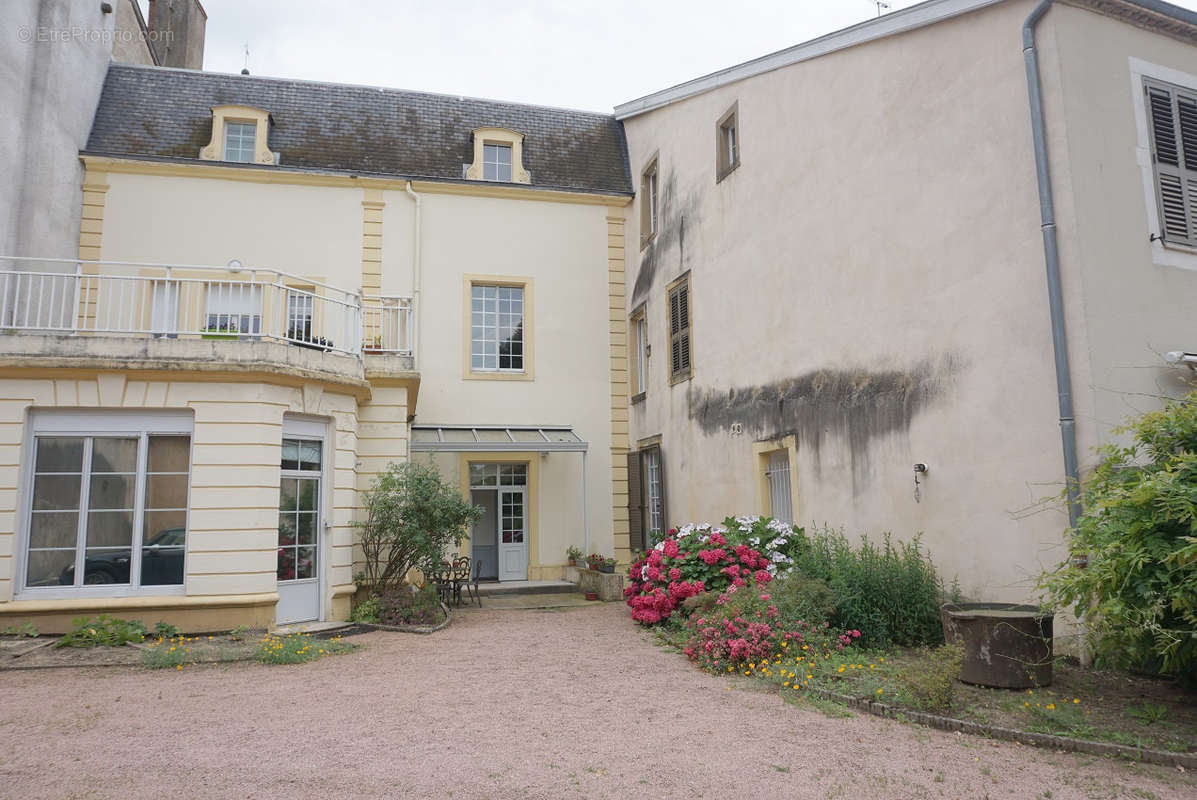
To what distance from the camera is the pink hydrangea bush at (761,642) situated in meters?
6.48

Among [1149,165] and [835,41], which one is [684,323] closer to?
[835,41]

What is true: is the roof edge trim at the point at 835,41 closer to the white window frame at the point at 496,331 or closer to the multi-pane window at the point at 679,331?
the multi-pane window at the point at 679,331

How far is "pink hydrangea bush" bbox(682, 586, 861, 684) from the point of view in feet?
21.2

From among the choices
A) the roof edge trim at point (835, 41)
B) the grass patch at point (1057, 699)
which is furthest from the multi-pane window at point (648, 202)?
the grass patch at point (1057, 699)

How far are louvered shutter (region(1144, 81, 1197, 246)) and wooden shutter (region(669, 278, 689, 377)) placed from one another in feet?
20.6

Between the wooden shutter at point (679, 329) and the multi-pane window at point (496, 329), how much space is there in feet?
8.94

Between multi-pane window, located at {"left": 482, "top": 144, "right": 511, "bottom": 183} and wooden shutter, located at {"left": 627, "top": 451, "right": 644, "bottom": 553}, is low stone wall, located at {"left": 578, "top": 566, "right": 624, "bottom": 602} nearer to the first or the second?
wooden shutter, located at {"left": 627, "top": 451, "right": 644, "bottom": 553}

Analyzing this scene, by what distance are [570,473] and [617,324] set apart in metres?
2.76

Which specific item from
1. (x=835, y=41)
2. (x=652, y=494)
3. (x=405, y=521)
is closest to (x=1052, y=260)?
(x=835, y=41)

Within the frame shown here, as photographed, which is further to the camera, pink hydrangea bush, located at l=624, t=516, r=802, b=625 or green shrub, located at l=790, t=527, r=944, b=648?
pink hydrangea bush, located at l=624, t=516, r=802, b=625

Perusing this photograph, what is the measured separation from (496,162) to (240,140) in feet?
13.8

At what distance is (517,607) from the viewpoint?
433 inches

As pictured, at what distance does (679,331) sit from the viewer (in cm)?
1253

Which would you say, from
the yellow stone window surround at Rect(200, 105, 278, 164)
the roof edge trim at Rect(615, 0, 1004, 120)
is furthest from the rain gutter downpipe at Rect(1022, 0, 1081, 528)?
the yellow stone window surround at Rect(200, 105, 278, 164)
